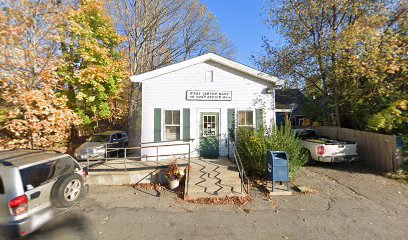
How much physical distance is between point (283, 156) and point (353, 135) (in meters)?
6.06

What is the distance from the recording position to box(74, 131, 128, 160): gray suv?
10.3 metres

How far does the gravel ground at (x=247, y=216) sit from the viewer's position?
4.20 meters

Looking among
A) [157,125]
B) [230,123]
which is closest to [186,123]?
[157,125]

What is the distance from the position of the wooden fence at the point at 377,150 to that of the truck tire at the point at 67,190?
1090cm

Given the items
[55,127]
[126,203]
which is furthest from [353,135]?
[55,127]

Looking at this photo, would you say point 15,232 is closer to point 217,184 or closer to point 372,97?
point 217,184

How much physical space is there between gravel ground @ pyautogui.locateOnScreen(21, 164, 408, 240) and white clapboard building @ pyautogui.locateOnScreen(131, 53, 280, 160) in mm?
3060

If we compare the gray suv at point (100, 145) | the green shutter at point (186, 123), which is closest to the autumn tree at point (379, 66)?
the green shutter at point (186, 123)

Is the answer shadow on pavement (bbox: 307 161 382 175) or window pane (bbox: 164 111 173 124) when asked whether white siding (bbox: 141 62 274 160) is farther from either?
shadow on pavement (bbox: 307 161 382 175)

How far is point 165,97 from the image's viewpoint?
9047 mm

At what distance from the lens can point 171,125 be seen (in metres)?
9.12

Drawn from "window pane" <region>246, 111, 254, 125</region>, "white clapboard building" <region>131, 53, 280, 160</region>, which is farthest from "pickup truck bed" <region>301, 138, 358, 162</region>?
"window pane" <region>246, 111, 254, 125</region>

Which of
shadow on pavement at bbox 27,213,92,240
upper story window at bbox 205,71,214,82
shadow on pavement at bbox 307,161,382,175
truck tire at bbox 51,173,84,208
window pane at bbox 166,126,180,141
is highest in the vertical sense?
upper story window at bbox 205,71,214,82

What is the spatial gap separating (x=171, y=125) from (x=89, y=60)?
571cm
